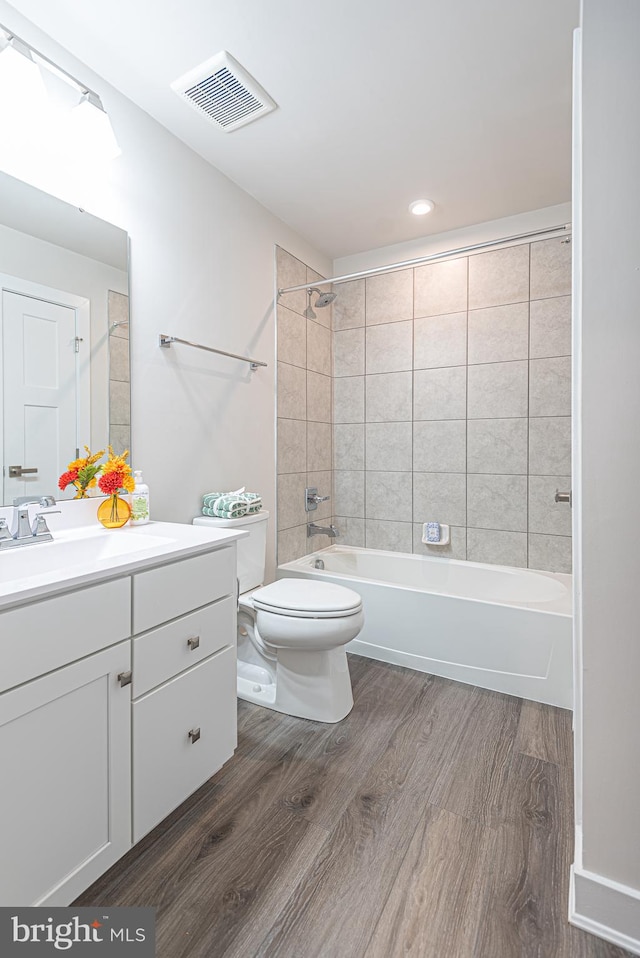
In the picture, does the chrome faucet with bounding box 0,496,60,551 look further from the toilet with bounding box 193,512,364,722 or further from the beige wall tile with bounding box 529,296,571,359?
the beige wall tile with bounding box 529,296,571,359

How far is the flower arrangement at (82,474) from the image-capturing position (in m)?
1.54

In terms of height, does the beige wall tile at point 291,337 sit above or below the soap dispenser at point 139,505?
above

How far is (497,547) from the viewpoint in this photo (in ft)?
8.93

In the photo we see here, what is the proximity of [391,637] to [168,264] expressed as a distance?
2.02 metres

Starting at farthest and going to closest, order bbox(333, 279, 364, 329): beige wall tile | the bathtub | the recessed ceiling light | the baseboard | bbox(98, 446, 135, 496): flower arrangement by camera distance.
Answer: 1. bbox(333, 279, 364, 329): beige wall tile
2. the recessed ceiling light
3. the bathtub
4. bbox(98, 446, 135, 496): flower arrangement
5. the baseboard

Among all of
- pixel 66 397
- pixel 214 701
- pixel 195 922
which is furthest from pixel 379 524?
pixel 195 922

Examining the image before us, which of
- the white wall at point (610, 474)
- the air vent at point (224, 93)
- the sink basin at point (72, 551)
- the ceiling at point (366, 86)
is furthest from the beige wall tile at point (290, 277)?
the white wall at point (610, 474)

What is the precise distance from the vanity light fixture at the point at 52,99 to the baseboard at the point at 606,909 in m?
2.48

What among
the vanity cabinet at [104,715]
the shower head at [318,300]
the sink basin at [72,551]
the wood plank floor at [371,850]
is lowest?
the wood plank floor at [371,850]

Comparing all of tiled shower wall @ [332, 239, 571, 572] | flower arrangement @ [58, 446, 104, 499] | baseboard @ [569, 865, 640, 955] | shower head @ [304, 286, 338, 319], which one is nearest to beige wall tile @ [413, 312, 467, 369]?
tiled shower wall @ [332, 239, 571, 572]

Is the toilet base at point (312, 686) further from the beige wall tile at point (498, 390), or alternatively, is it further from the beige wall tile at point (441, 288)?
the beige wall tile at point (441, 288)

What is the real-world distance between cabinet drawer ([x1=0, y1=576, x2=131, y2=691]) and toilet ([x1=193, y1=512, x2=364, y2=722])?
2.55 ft

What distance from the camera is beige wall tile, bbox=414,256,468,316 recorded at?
2.79 metres

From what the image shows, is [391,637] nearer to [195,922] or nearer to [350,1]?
[195,922]
